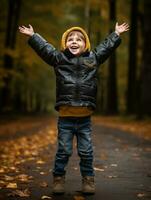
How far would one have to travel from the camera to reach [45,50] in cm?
686

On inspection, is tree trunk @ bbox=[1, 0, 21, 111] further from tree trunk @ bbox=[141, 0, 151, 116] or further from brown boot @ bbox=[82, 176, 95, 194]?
brown boot @ bbox=[82, 176, 95, 194]

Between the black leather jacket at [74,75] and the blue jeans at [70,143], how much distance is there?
0.23m

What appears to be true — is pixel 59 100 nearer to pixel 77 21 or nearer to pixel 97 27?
pixel 97 27

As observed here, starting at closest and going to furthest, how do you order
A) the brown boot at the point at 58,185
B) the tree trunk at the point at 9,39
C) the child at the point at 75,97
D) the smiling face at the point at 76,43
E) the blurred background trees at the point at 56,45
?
the brown boot at the point at 58,185 < the child at the point at 75,97 < the smiling face at the point at 76,43 < the blurred background trees at the point at 56,45 < the tree trunk at the point at 9,39

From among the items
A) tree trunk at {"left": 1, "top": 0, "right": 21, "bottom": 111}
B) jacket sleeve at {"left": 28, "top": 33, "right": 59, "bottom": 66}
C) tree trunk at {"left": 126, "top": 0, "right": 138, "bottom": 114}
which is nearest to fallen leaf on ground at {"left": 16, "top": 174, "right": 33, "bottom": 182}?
jacket sleeve at {"left": 28, "top": 33, "right": 59, "bottom": 66}

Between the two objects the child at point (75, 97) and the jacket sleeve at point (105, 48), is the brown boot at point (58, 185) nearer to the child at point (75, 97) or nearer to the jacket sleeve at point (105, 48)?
the child at point (75, 97)

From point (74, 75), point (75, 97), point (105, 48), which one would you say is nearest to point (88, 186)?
point (75, 97)

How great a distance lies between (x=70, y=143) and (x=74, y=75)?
32.5 inches

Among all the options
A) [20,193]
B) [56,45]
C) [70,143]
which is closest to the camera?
[20,193]

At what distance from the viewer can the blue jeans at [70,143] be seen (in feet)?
22.1

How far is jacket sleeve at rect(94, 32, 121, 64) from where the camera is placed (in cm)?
689

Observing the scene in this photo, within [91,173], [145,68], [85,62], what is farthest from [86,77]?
[145,68]

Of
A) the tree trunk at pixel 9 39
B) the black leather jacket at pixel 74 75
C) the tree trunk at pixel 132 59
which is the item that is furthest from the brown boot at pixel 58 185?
the tree trunk at pixel 132 59

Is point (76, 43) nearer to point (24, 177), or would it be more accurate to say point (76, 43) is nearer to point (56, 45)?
point (24, 177)
